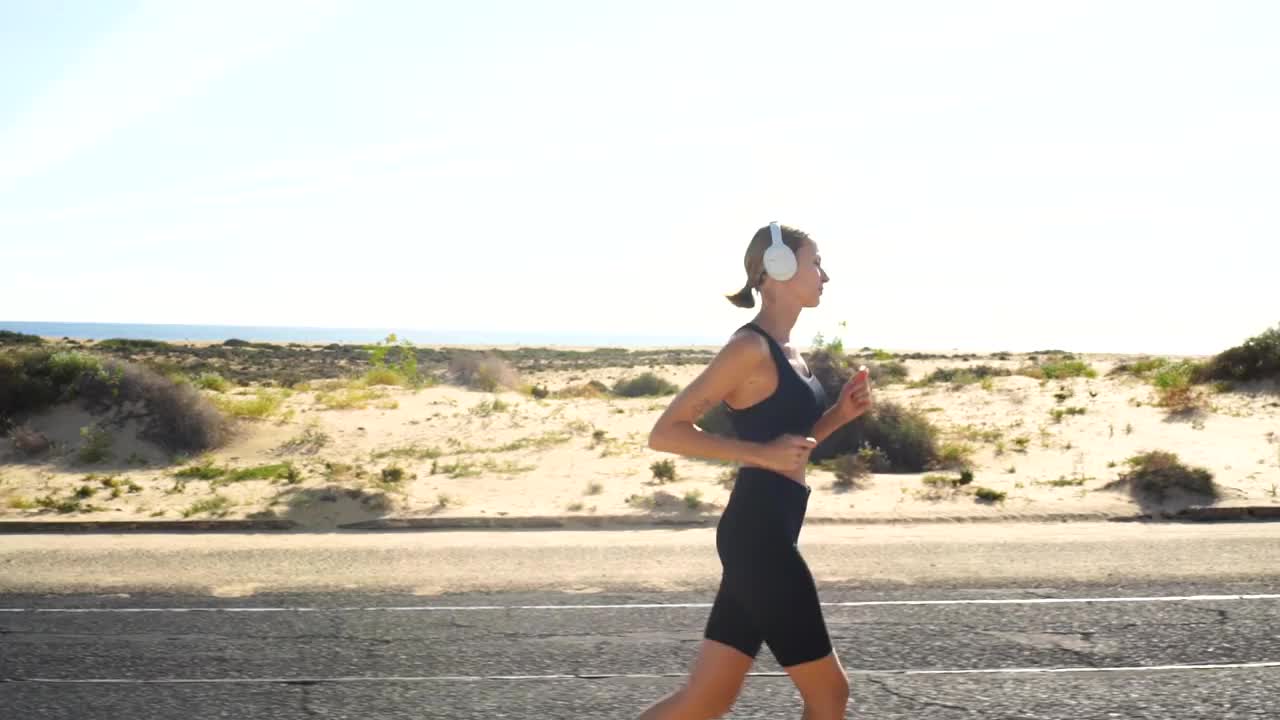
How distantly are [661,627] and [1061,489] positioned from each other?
9.59 m

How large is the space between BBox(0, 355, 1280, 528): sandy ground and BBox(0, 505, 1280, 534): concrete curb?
0.21 metres

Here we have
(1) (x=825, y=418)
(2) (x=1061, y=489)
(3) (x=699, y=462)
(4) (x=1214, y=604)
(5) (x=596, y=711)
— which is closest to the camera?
(1) (x=825, y=418)

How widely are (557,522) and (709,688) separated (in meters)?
9.96

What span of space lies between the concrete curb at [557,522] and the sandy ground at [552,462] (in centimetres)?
21

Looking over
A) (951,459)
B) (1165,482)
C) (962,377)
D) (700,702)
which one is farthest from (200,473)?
(962,377)

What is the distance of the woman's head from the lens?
3826 mm

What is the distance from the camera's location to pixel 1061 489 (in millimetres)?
15539

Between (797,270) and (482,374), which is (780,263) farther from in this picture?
(482,374)

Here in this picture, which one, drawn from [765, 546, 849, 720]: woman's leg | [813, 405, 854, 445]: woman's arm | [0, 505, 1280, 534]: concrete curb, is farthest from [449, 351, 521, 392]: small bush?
[765, 546, 849, 720]: woman's leg

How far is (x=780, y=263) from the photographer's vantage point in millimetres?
3748

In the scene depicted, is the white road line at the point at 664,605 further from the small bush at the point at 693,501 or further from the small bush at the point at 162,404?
the small bush at the point at 162,404

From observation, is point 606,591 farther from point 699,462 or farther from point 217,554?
point 699,462

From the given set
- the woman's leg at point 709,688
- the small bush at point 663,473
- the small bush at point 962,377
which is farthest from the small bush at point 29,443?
the small bush at point 962,377

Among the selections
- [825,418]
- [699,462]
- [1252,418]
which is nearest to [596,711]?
[825,418]
